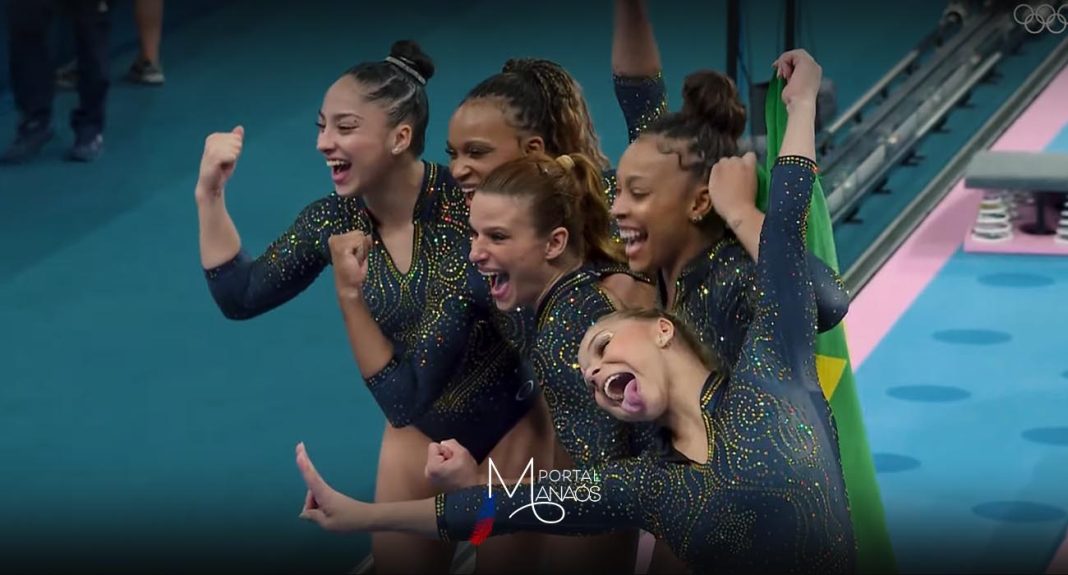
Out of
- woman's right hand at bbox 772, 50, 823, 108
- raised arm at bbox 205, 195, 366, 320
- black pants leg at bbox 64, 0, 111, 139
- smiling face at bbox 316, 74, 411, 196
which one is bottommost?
black pants leg at bbox 64, 0, 111, 139

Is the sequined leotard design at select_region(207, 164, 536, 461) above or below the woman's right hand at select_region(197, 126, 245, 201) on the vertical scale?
below

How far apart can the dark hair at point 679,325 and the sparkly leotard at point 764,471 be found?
0.04 metres

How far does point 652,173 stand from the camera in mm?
3232

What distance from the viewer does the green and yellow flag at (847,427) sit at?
3463 millimetres

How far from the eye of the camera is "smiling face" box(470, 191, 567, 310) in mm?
3312

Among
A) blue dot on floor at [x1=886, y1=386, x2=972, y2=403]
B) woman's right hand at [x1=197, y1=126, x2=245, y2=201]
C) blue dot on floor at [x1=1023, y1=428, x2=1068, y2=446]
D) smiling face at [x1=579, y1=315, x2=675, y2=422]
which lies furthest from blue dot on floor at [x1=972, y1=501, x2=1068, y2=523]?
woman's right hand at [x1=197, y1=126, x2=245, y2=201]

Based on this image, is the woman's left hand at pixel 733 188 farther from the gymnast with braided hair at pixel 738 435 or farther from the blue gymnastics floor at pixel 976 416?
the blue gymnastics floor at pixel 976 416

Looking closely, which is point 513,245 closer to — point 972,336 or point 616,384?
point 616,384

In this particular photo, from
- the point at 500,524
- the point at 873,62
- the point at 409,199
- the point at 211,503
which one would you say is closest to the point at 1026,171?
the point at 873,62

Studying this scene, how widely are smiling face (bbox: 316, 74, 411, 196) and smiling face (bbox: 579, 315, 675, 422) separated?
0.79 meters

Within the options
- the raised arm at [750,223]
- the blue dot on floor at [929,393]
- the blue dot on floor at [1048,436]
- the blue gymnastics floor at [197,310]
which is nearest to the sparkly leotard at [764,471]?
the raised arm at [750,223]

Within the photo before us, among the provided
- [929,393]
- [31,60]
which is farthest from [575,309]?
[31,60]

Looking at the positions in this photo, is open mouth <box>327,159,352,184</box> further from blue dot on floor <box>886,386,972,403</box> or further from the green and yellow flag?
blue dot on floor <box>886,386,972,403</box>

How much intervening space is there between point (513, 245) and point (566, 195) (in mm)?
147
